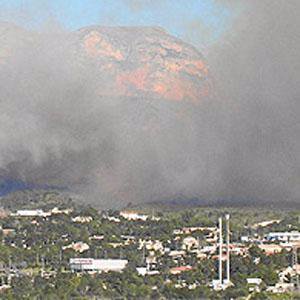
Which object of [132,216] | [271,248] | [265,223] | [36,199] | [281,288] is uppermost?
[36,199]

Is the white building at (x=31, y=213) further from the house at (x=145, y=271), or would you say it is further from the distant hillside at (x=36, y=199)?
the house at (x=145, y=271)

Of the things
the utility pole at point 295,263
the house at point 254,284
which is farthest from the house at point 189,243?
the house at point 254,284

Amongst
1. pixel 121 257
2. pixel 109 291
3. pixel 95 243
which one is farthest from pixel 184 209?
pixel 109 291

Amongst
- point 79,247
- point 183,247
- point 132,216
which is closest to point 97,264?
point 79,247

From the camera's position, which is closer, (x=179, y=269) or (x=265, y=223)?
(x=179, y=269)

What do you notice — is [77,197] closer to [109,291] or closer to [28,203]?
[28,203]

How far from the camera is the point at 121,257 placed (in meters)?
33.3

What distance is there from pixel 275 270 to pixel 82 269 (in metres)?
4.06

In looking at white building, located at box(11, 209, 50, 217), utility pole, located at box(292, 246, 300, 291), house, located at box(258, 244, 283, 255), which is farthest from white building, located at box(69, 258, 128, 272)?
white building, located at box(11, 209, 50, 217)

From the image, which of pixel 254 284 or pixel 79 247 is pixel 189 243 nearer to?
pixel 79 247

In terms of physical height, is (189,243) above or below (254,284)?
above

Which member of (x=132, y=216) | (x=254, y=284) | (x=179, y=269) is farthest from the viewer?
(x=132, y=216)

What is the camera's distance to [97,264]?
30547mm

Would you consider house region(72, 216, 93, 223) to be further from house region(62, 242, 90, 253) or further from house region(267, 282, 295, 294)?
house region(267, 282, 295, 294)
